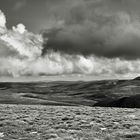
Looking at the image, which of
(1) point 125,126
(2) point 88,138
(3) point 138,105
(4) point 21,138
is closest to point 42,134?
(4) point 21,138

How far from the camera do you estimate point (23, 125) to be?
20750mm

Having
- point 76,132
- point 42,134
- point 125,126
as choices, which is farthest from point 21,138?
point 125,126

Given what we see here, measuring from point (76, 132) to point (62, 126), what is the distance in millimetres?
2959

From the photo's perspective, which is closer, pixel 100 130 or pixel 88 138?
pixel 88 138

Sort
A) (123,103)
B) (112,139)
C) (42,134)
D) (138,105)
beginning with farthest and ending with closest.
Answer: (123,103) → (138,105) → (42,134) → (112,139)

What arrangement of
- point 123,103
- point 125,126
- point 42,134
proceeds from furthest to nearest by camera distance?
1. point 123,103
2. point 125,126
3. point 42,134

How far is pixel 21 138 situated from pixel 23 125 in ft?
16.7

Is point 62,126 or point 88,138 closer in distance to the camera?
point 88,138

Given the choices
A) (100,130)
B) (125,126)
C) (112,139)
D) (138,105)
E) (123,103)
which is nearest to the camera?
(112,139)

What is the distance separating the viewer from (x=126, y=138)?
15.3 meters

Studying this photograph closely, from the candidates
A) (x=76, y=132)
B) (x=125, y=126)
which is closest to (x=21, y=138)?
(x=76, y=132)

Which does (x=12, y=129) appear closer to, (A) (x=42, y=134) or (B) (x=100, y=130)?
(A) (x=42, y=134)

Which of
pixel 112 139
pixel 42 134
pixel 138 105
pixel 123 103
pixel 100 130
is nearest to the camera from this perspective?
pixel 112 139

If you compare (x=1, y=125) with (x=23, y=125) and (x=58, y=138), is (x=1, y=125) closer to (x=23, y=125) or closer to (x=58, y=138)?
(x=23, y=125)
